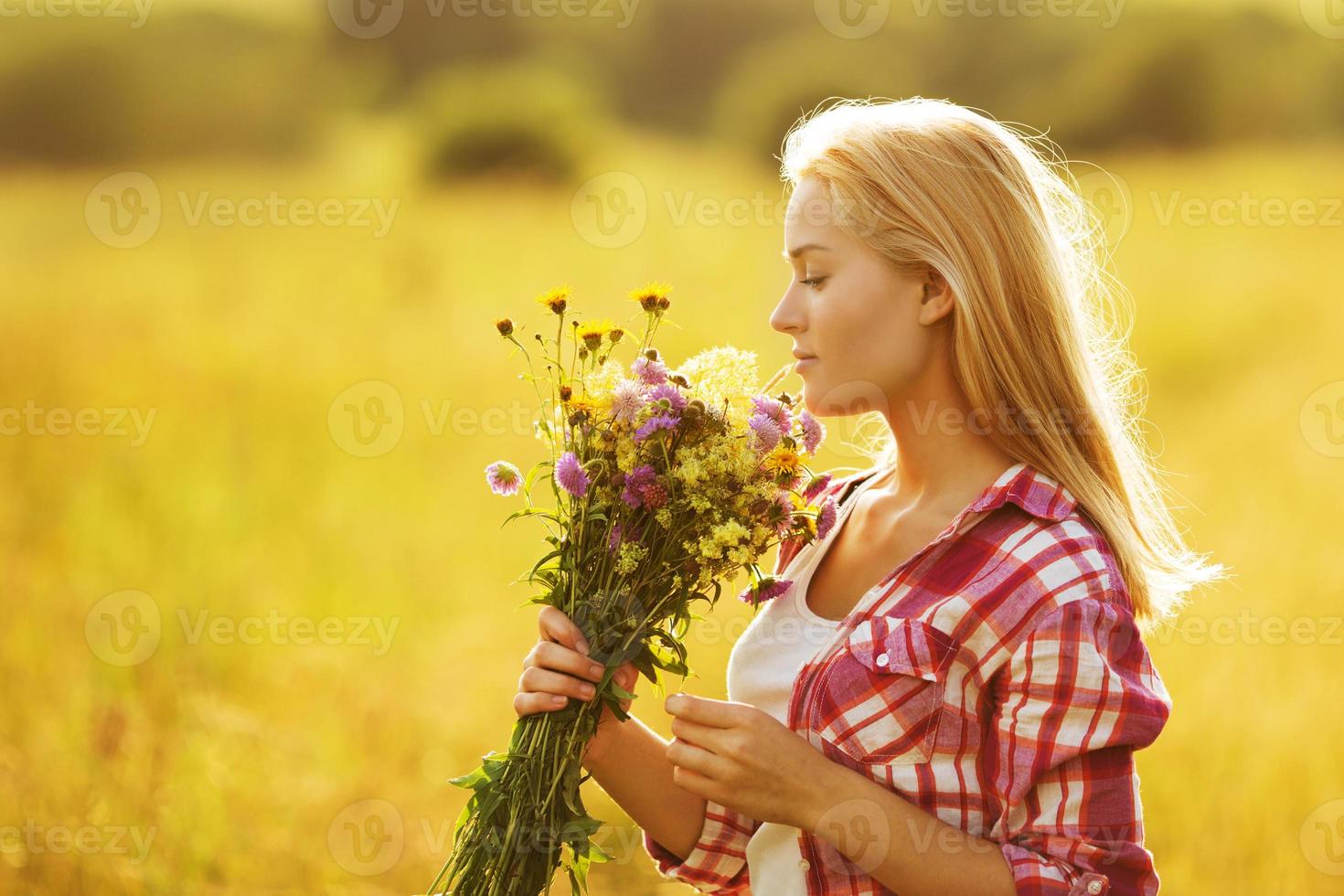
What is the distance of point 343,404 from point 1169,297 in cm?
469

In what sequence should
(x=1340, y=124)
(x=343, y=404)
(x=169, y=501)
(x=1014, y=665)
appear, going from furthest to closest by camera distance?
(x=1340, y=124)
(x=343, y=404)
(x=169, y=501)
(x=1014, y=665)

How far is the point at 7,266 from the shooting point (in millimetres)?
6426

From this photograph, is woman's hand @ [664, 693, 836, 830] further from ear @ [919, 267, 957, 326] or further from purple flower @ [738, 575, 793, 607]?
ear @ [919, 267, 957, 326]

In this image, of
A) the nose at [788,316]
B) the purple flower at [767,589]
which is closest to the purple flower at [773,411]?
the nose at [788,316]

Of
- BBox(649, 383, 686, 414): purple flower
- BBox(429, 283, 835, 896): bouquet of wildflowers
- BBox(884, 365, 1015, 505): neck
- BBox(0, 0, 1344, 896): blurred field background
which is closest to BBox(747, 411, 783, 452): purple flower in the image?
BBox(429, 283, 835, 896): bouquet of wildflowers

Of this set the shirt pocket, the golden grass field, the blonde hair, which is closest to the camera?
the shirt pocket

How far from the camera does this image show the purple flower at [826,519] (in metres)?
1.75

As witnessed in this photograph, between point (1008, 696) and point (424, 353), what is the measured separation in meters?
4.85

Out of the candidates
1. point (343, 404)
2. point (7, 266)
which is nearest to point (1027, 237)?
point (343, 404)

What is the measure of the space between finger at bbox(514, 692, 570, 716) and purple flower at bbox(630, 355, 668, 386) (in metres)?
0.46

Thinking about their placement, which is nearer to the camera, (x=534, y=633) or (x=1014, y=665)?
(x=1014, y=665)

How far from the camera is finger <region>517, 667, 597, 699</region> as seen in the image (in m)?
1.61

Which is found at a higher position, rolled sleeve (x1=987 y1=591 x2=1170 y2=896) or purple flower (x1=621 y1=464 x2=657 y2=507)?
purple flower (x1=621 y1=464 x2=657 y2=507)

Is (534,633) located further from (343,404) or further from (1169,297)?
(1169,297)
